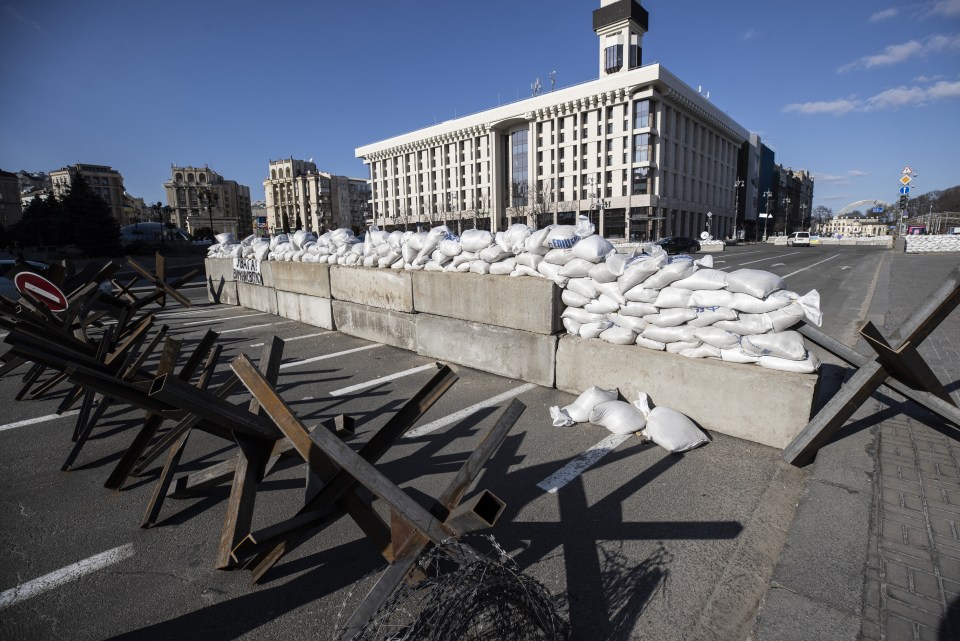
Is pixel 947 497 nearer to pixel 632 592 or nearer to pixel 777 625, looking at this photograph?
pixel 777 625

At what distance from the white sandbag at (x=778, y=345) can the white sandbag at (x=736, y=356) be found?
3 cm

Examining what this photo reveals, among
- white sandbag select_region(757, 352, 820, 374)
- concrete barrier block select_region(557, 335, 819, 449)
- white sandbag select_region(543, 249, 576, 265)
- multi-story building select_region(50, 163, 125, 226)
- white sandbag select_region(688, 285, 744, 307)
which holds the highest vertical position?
multi-story building select_region(50, 163, 125, 226)

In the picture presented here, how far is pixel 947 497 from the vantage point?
2.82m

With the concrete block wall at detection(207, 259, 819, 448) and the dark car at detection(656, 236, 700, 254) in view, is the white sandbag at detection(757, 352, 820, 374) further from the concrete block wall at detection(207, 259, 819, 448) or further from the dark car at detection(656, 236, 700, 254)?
the dark car at detection(656, 236, 700, 254)

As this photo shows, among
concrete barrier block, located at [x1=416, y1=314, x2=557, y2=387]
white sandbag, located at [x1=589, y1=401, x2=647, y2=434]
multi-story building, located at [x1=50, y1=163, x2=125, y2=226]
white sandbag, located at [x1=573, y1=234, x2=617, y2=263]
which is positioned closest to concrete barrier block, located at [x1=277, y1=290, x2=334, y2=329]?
concrete barrier block, located at [x1=416, y1=314, x2=557, y2=387]

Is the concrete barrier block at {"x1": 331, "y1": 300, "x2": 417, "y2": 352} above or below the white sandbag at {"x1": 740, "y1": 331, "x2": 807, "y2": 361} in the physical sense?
below

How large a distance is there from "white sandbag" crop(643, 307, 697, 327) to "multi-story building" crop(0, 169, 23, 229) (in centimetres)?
9519

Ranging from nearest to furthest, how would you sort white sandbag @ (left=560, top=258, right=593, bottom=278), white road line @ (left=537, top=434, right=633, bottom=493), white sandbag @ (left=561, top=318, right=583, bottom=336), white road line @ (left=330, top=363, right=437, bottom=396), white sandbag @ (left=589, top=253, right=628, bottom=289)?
1. white road line @ (left=537, top=434, right=633, bottom=493)
2. white sandbag @ (left=589, top=253, right=628, bottom=289)
3. white sandbag @ (left=560, top=258, right=593, bottom=278)
4. white sandbag @ (left=561, top=318, right=583, bottom=336)
5. white road line @ (left=330, top=363, right=437, bottom=396)

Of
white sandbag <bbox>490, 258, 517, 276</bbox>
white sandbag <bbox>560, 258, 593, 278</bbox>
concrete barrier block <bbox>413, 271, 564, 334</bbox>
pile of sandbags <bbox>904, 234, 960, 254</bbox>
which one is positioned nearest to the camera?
white sandbag <bbox>560, 258, 593, 278</bbox>

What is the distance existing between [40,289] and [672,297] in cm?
601

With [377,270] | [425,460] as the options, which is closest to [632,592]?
[425,460]

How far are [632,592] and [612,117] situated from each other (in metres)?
67.6

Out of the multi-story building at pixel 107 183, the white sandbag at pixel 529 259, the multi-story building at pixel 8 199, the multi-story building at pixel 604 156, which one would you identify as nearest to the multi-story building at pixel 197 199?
the multi-story building at pixel 107 183

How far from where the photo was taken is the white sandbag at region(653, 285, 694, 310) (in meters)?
4.14
